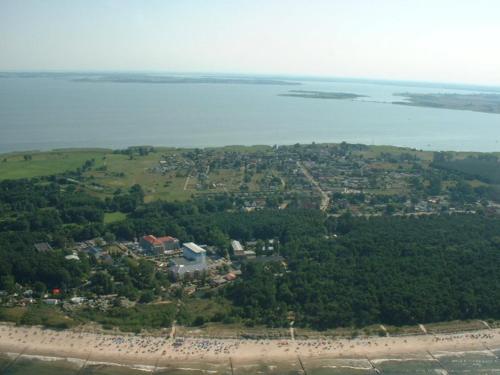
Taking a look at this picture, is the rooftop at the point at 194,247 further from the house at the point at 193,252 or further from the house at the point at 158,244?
the house at the point at 158,244

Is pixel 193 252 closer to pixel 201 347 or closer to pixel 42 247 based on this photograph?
pixel 42 247

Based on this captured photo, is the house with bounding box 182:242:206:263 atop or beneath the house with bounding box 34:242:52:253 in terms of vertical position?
atop

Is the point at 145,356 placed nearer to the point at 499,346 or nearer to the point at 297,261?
the point at 297,261

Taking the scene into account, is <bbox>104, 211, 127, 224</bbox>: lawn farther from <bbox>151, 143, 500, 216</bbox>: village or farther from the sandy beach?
the sandy beach

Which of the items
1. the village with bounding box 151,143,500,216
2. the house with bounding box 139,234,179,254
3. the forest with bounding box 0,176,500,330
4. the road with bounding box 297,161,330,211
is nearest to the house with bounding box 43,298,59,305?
the forest with bounding box 0,176,500,330

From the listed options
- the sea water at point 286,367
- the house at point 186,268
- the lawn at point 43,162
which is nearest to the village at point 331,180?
the lawn at point 43,162

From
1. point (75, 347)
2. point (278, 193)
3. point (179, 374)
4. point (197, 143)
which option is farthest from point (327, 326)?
point (197, 143)
